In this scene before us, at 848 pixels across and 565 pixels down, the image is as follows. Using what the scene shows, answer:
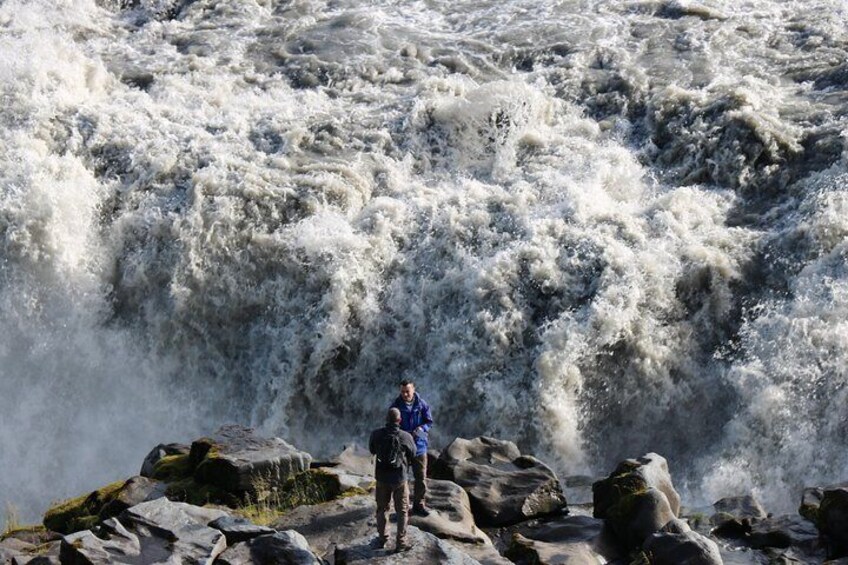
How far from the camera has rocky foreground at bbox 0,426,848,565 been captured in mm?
12914

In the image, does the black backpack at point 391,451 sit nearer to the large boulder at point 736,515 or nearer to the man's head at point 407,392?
the man's head at point 407,392

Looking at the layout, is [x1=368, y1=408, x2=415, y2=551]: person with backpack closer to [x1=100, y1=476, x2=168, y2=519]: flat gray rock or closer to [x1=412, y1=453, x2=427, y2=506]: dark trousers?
[x1=412, y1=453, x2=427, y2=506]: dark trousers

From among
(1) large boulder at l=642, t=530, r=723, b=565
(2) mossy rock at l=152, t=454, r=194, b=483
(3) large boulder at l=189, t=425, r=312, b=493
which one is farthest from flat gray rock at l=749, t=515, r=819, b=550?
(2) mossy rock at l=152, t=454, r=194, b=483

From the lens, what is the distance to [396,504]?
12.7 metres

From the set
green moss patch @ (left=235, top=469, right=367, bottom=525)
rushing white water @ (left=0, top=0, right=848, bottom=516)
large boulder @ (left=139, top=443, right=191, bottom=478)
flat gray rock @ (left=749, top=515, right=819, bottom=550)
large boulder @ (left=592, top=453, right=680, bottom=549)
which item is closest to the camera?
large boulder @ (left=592, top=453, right=680, bottom=549)

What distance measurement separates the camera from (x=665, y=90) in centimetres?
2561

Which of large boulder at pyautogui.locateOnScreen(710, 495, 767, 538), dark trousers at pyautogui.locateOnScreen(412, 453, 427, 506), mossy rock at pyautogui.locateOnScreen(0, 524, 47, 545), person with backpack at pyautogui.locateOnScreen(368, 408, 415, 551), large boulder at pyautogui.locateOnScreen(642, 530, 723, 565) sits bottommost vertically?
mossy rock at pyautogui.locateOnScreen(0, 524, 47, 545)

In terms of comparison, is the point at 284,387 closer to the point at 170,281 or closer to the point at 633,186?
the point at 170,281

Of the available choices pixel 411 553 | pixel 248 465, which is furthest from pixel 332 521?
pixel 411 553

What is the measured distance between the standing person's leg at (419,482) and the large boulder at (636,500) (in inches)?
93.0

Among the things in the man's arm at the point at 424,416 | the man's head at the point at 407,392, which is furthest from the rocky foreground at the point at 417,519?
the man's head at the point at 407,392

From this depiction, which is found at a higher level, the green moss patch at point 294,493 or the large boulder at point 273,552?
the large boulder at point 273,552

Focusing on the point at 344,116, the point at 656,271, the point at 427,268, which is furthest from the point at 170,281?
the point at 656,271

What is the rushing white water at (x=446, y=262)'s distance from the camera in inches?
771
